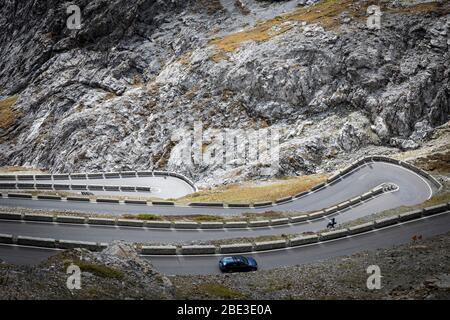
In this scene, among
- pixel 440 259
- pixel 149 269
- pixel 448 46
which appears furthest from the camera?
pixel 448 46

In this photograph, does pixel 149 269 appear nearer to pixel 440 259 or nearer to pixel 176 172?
pixel 440 259

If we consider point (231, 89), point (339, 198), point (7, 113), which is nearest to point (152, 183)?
point (231, 89)

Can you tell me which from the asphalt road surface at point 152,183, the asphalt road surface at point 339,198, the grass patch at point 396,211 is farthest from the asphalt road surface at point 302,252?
the asphalt road surface at point 152,183

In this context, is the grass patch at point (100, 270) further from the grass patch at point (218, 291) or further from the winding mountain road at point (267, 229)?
the winding mountain road at point (267, 229)
